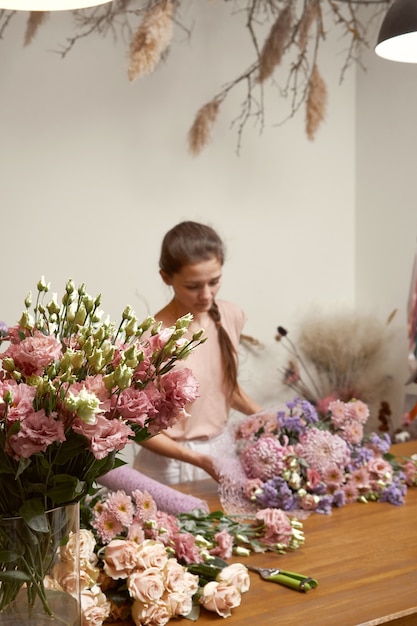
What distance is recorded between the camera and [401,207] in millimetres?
4363

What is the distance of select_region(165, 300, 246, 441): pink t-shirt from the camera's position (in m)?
2.79

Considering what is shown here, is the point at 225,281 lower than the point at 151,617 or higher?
higher

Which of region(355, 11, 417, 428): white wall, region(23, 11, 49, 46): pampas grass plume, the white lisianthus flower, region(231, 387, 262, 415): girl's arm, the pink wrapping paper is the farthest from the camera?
region(355, 11, 417, 428): white wall

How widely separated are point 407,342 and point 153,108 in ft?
5.58

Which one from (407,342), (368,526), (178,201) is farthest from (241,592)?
(407,342)

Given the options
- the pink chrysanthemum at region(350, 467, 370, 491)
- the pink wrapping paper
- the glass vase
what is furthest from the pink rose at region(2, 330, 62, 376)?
the pink chrysanthemum at region(350, 467, 370, 491)

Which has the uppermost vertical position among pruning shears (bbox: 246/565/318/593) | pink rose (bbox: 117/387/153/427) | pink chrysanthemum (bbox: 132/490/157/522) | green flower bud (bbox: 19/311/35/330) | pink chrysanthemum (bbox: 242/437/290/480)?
green flower bud (bbox: 19/311/35/330)

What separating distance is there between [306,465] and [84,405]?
1.21 m

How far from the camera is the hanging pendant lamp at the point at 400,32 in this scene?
2221 mm

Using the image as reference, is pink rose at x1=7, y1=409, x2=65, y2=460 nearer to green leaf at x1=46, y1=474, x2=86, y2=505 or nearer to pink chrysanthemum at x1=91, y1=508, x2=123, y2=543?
green leaf at x1=46, y1=474, x2=86, y2=505

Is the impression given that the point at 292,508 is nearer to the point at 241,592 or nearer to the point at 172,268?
the point at 241,592

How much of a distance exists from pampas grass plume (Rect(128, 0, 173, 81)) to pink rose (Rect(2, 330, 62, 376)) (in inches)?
107

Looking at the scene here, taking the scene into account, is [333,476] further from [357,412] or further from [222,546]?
[222,546]

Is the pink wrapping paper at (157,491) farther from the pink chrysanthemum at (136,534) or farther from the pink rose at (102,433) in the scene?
the pink rose at (102,433)
